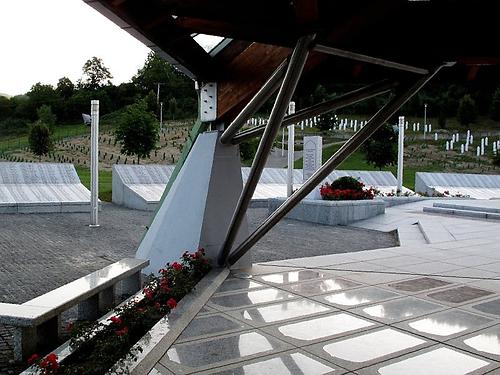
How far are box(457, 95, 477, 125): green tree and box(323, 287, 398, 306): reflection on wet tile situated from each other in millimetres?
92689

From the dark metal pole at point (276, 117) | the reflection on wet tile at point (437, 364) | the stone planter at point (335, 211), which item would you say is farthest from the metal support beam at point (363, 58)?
the stone planter at point (335, 211)

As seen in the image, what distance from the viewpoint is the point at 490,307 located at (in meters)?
6.39

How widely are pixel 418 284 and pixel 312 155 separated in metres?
12.5

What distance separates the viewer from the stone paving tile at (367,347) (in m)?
4.48

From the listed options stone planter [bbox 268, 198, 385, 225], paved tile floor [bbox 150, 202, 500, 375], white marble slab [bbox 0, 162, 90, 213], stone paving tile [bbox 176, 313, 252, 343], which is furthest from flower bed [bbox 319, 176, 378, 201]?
stone paving tile [bbox 176, 313, 252, 343]

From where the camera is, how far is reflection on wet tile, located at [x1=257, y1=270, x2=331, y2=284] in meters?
7.63

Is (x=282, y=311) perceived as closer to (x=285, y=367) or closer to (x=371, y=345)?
(x=371, y=345)

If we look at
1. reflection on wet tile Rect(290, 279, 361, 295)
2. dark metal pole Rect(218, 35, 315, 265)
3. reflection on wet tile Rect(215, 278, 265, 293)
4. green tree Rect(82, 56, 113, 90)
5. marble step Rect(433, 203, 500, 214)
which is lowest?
reflection on wet tile Rect(290, 279, 361, 295)

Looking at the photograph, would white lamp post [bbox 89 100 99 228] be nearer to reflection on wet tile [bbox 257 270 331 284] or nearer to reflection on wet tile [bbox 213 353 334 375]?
reflection on wet tile [bbox 257 270 331 284]

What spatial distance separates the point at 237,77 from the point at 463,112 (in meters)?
93.0

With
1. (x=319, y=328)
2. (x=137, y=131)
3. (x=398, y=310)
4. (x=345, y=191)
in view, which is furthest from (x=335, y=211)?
(x=137, y=131)

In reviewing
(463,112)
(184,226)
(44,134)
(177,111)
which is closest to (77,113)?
(177,111)

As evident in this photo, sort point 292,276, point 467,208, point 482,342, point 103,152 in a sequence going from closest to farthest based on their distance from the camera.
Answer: point 482,342 < point 292,276 < point 467,208 < point 103,152

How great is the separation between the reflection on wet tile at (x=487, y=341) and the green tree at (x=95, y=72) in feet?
391
